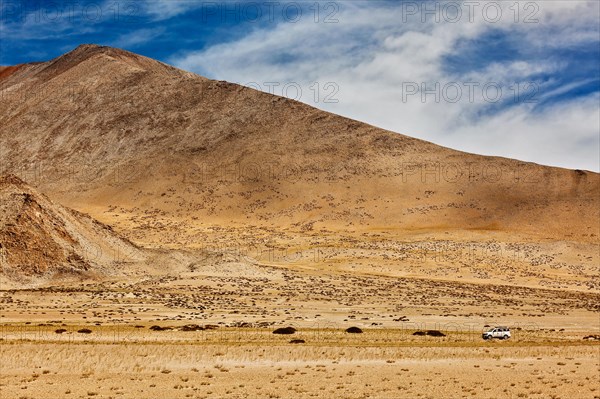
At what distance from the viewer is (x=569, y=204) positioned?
10688cm

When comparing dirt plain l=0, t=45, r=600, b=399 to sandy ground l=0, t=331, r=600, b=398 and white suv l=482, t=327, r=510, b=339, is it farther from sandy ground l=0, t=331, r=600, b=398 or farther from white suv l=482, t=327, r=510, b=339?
white suv l=482, t=327, r=510, b=339

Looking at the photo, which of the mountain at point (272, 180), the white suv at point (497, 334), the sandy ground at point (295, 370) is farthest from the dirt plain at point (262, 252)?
the white suv at point (497, 334)

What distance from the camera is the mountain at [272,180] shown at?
93.1 m

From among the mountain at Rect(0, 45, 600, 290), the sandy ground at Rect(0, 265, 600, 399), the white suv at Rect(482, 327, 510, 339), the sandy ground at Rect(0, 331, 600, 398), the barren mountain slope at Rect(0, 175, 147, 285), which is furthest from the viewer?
the mountain at Rect(0, 45, 600, 290)

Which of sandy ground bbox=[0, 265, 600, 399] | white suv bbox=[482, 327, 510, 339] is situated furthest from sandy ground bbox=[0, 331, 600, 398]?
white suv bbox=[482, 327, 510, 339]

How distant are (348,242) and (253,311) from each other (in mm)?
43348

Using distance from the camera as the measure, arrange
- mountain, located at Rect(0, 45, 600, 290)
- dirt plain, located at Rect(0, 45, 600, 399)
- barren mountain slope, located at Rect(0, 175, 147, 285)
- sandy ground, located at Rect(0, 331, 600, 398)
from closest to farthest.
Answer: sandy ground, located at Rect(0, 331, 600, 398), dirt plain, located at Rect(0, 45, 600, 399), barren mountain slope, located at Rect(0, 175, 147, 285), mountain, located at Rect(0, 45, 600, 290)

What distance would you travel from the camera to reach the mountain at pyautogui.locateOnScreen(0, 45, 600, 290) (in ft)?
306

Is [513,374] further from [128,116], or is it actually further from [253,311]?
[128,116]

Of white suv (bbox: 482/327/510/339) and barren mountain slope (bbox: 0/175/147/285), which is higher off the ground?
barren mountain slope (bbox: 0/175/147/285)

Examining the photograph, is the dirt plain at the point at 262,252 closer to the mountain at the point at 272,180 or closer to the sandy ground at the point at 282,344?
A: the sandy ground at the point at 282,344

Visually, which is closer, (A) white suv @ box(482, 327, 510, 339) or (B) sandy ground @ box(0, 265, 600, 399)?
(B) sandy ground @ box(0, 265, 600, 399)

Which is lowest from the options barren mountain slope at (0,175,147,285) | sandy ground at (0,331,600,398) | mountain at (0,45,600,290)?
sandy ground at (0,331,600,398)

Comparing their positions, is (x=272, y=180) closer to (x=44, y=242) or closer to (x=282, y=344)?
(x=44, y=242)
